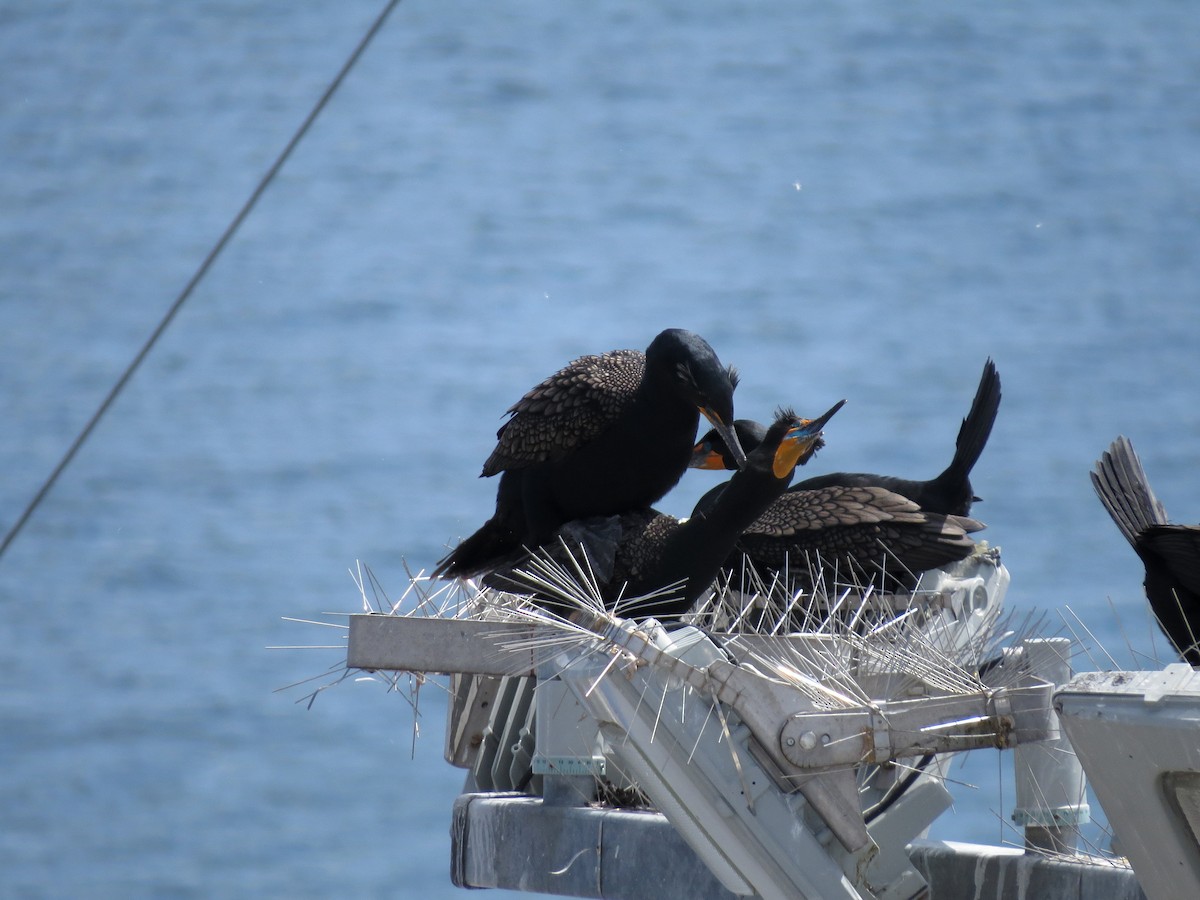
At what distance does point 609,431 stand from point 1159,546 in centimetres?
103

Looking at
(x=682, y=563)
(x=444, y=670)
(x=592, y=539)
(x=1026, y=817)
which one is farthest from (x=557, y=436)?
(x=1026, y=817)

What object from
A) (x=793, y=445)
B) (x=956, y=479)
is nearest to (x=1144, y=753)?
(x=793, y=445)

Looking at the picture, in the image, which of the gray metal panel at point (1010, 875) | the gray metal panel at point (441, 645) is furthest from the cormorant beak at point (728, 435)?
the gray metal panel at point (1010, 875)

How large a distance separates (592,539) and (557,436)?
0.24 m

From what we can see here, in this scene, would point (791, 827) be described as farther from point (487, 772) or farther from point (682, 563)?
point (487, 772)

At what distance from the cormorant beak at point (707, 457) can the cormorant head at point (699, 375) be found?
645 mm

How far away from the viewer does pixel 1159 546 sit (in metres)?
2.66

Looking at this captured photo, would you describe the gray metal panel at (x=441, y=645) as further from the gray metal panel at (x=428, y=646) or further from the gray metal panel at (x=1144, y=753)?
the gray metal panel at (x=1144, y=753)

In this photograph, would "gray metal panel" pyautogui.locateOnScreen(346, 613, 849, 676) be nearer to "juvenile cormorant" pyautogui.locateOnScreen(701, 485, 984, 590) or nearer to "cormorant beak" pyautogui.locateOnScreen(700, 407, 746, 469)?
"cormorant beak" pyautogui.locateOnScreen(700, 407, 746, 469)

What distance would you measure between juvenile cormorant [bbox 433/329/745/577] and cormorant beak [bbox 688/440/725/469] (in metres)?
0.37

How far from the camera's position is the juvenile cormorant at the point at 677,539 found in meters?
2.36

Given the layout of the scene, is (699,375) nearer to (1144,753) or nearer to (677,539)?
(677,539)

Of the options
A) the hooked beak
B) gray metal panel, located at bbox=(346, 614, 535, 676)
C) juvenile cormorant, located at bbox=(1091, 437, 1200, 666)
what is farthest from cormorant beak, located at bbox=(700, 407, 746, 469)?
juvenile cormorant, located at bbox=(1091, 437, 1200, 666)

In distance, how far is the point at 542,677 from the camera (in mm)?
2240
